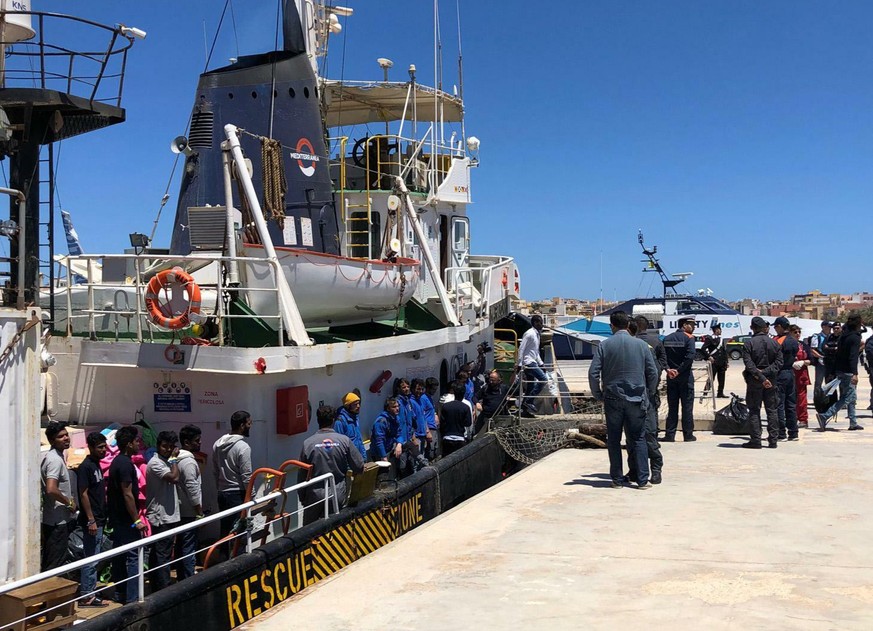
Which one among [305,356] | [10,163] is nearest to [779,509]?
[305,356]

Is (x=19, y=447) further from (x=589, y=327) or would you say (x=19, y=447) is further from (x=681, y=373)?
(x=589, y=327)

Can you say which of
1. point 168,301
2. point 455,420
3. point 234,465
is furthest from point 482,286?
point 234,465

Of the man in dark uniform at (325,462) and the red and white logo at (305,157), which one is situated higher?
the red and white logo at (305,157)

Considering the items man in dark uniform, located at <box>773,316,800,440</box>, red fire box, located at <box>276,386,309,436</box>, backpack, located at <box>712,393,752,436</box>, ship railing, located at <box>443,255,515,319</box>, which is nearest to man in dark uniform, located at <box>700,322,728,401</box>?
backpack, located at <box>712,393,752,436</box>

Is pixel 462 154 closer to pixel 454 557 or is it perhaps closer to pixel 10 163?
pixel 10 163

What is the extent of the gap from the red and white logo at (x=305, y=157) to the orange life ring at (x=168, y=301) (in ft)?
12.1

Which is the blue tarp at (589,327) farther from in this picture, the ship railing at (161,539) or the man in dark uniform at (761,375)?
the ship railing at (161,539)

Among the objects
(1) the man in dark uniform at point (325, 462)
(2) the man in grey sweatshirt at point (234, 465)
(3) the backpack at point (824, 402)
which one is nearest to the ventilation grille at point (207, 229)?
(2) the man in grey sweatshirt at point (234, 465)

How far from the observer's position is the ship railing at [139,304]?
7.77 metres

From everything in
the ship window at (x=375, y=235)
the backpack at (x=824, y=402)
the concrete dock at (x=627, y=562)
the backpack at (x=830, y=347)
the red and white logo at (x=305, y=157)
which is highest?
the red and white logo at (x=305, y=157)

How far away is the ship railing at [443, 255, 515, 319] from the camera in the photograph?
1385cm

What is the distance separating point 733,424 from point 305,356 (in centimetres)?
669

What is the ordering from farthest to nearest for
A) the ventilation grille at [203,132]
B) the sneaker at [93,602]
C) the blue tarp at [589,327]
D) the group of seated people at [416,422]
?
1. the blue tarp at [589,327]
2. the ventilation grille at [203,132]
3. the group of seated people at [416,422]
4. the sneaker at [93,602]

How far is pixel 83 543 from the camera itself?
6836mm
